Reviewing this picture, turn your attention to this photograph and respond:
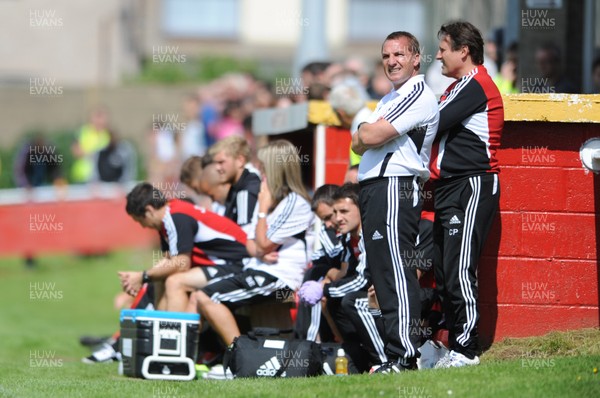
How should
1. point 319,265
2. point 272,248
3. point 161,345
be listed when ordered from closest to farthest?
1. point 161,345
2. point 319,265
3. point 272,248

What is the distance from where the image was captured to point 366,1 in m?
38.7

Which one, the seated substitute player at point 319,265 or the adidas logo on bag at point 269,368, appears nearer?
the adidas logo on bag at point 269,368

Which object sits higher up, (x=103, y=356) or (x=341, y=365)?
(x=341, y=365)

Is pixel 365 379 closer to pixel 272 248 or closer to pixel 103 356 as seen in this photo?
pixel 272 248

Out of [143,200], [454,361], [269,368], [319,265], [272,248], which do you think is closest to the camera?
[454,361]

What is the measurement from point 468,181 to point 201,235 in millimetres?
2954

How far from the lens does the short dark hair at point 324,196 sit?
30.3ft

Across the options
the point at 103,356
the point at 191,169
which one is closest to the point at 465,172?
the point at 191,169

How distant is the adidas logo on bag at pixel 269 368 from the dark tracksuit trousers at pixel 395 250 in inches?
47.4

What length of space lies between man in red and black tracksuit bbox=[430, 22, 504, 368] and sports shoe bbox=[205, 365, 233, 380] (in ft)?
6.11

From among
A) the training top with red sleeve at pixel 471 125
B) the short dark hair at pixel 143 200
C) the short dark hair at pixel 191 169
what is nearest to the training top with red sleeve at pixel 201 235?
the short dark hair at pixel 143 200

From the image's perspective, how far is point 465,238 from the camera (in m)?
8.12

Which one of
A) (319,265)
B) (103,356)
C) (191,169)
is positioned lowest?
(103,356)

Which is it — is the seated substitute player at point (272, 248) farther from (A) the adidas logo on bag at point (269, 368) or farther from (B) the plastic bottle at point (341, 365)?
(B) the plastic bottle at point (341, 365)
